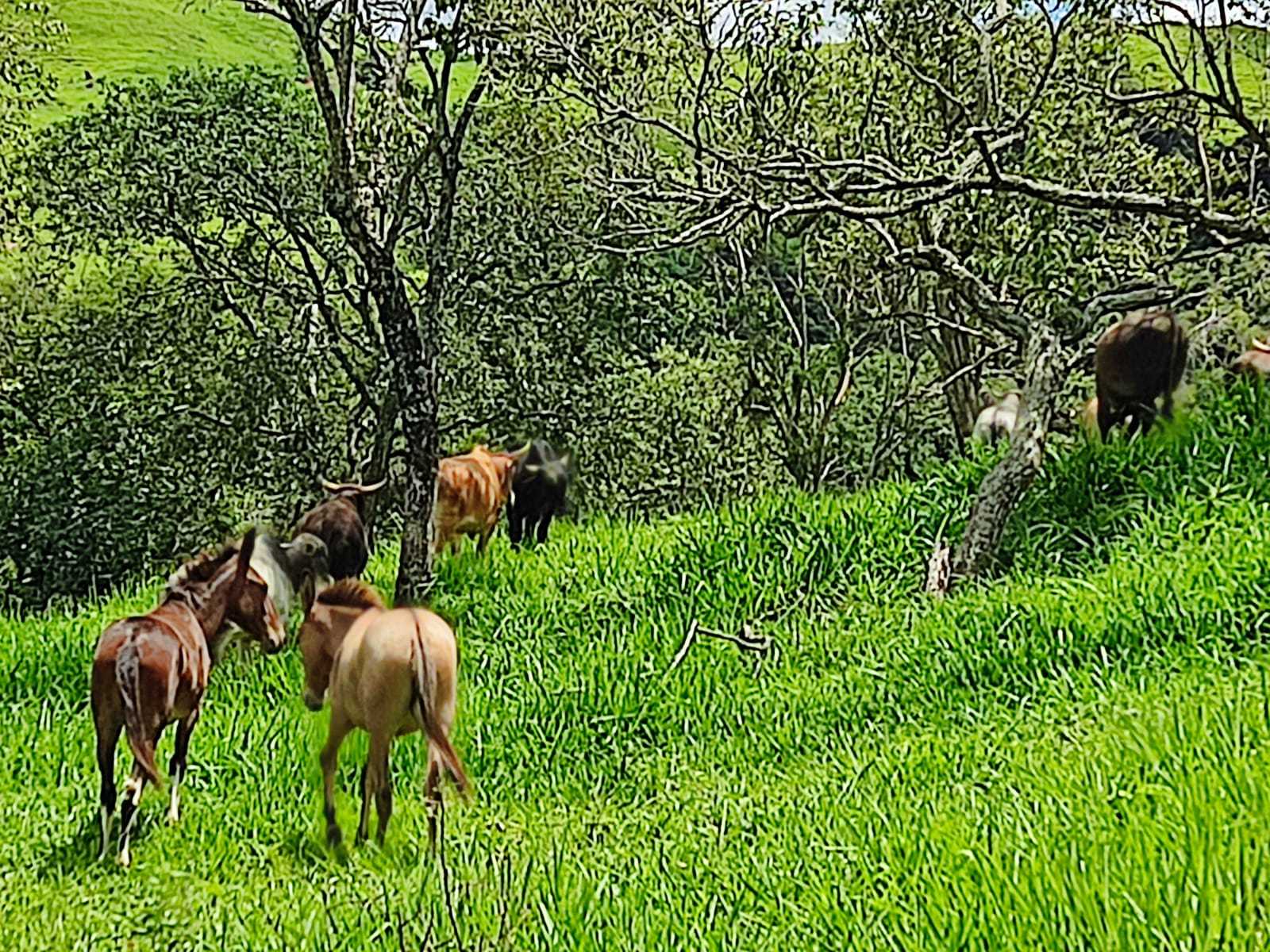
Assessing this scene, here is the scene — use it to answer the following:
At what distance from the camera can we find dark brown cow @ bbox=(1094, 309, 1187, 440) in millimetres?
8758

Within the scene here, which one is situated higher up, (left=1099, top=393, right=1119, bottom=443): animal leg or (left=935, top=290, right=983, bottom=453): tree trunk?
(left=1099, top=393, right=1119, bottom=443): animal leg

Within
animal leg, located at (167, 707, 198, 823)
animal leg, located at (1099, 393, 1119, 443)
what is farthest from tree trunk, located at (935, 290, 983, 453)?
animal leg, located at (167, 707, 198, 823)

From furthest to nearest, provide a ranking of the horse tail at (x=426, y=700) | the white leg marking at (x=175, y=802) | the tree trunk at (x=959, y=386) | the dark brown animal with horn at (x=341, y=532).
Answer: the tree trunk at (x=959, y=386) → the dark brown animal with horn at (x=341, y=532) → the white leg marking at (x=175, y=802) → the horse tail at (x=426, y=700)

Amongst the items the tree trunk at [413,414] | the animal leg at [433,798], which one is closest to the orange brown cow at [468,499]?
the tree trunk at [413,414]

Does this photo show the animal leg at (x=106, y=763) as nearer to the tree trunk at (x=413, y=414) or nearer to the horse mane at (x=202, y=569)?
→ the horse mane at (x=202, y=569)

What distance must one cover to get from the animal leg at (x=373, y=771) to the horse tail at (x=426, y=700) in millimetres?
197

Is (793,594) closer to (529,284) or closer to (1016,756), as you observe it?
(1016,756)

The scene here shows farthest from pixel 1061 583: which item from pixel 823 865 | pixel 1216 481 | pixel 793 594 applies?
pixel 823 865

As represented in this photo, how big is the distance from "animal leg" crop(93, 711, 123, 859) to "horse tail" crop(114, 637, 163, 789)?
0.22 ft

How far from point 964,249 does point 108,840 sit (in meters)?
10.4

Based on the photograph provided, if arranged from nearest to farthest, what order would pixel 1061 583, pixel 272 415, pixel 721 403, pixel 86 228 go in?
pixel 1061 583 < pixel 86 228 < pixel 272 415 < pixel 721 403

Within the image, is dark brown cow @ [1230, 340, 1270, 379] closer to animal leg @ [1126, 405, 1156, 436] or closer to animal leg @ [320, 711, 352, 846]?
animal leg @ [1126, 405, 1156, 436]

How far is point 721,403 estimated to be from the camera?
2745cm

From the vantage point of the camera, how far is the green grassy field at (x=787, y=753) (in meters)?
3.88
